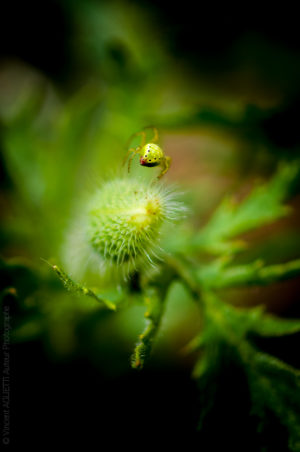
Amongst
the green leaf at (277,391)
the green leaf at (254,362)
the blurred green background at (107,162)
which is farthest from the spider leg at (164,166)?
the green leaf at (277,391)

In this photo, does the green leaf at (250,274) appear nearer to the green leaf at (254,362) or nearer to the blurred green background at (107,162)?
the green leaf at (254,362)

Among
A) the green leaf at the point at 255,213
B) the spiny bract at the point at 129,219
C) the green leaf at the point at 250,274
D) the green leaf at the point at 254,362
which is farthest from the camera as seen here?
the green leaf at the point at 255,213

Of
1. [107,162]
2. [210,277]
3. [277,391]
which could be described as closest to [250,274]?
[210,277]

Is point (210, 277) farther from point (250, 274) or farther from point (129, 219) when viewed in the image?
point (129, 219)

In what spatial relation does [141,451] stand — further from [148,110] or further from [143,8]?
[143,8]

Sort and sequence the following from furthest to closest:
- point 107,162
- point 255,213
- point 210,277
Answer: point 107,162 → point 255,213 → point 210,277

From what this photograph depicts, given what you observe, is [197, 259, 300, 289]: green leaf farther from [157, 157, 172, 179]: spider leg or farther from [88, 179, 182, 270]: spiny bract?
[157, 157, 172, 179]: spider leg

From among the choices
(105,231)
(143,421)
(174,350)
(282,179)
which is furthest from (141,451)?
(282,179)

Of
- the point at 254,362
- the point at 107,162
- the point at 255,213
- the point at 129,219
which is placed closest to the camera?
the point at 129,219
